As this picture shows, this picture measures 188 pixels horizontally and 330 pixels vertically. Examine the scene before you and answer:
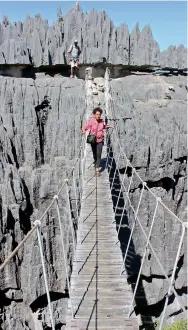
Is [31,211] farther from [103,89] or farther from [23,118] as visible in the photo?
[103,89]

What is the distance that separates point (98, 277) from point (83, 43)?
25.1 ft

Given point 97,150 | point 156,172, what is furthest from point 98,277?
point 156,172

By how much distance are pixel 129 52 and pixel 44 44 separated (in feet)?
7.29

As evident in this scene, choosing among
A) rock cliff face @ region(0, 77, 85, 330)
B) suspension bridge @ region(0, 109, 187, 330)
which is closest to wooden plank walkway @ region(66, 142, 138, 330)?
suspension bridge @ region(0, 109, 187, 330)

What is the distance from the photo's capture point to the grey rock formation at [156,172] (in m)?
7.30

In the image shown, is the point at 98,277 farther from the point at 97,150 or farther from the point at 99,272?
the point at 97,150

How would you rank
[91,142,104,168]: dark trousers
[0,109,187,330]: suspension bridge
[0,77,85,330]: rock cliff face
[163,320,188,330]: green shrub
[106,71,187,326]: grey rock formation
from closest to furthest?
[0,109,187,330]: suspension bridge
[91,142,104,168]: dark trousers
[0,77,85,330]: rock cliff face
[163,320,188,330]: green shrub
[106,71,187,326]: grey rock formation

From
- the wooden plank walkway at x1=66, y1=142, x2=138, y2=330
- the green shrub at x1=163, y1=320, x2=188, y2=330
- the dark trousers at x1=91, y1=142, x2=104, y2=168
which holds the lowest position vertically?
the green shrub at x1=163, y1=320, x2=188, y2=330

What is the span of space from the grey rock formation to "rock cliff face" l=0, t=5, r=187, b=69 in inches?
52.0

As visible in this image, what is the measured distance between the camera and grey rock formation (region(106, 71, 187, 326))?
7.30m

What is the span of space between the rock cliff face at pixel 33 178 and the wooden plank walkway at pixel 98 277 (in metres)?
3.09

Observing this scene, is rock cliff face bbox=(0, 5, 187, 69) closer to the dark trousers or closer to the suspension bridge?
the dark trousers

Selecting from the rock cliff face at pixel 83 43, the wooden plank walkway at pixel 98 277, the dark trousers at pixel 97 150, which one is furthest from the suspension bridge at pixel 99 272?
the rock cliff face at pixel 83 43

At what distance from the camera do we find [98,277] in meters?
2.55
